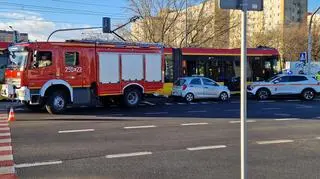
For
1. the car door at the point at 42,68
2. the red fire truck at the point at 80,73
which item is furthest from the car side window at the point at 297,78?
the car door at the point at 42,68

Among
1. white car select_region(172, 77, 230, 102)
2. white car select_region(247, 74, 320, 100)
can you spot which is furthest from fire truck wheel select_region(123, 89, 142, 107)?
white car select_region(247, 74, 320, 100)

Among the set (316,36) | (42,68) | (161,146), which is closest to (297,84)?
(42,68)

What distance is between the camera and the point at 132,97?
23688mm

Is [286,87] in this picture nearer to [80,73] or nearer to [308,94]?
[308,94]

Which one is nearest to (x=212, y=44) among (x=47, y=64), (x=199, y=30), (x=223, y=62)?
(x=199, y=30)

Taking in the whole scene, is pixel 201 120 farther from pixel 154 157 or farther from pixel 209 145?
pixel 154 157

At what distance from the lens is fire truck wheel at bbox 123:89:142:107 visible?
2339cm

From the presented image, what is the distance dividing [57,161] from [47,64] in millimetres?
11501

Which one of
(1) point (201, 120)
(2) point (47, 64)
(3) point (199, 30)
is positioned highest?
(3) point (199, 30)

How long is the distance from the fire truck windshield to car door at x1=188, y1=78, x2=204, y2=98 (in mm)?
10061

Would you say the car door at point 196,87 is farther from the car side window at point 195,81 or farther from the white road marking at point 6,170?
the white road marking at point 6,170

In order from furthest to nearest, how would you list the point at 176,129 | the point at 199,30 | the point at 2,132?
→ the point at 199,30
the point at 176,129
the point at 2,132

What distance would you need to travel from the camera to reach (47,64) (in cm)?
2052

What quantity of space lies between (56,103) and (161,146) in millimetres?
9868
